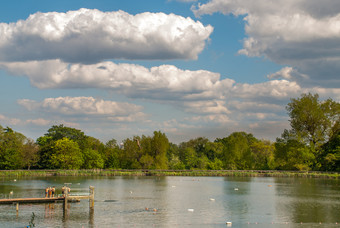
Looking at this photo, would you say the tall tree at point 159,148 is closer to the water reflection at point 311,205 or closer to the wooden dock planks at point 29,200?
the water reflection at point 311,205

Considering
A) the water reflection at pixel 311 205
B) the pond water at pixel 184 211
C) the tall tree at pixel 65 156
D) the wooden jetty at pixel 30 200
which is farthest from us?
the tall tree at pixel 65 156

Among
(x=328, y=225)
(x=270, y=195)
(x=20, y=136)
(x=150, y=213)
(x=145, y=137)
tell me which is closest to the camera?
(x=328, y=225)

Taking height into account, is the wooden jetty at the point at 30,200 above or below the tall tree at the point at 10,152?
below

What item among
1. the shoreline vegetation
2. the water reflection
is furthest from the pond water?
the shoreline vegetation

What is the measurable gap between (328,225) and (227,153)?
96098mm

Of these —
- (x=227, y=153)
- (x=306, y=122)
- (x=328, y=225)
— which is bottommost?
(x=328, y=225)

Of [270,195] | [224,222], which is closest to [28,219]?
[224,222]

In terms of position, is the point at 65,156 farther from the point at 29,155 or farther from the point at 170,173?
the point at 170,173

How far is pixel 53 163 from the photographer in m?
122

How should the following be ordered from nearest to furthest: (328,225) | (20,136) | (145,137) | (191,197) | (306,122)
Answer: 1. (328,225)
2. (191,197)
3. (306,122)
4. (145,137)
5. (20,136)

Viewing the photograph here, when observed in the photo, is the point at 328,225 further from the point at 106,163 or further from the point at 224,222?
the point at 106,163

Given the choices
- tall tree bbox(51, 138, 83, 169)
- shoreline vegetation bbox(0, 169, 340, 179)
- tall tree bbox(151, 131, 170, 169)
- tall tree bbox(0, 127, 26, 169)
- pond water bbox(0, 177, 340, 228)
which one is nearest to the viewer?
pond water bbox(0, 177, 340, 228)

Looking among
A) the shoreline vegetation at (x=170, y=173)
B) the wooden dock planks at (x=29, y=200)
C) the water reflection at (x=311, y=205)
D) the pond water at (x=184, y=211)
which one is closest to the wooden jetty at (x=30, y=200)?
the wooden dock planks at (x=29, y=200)

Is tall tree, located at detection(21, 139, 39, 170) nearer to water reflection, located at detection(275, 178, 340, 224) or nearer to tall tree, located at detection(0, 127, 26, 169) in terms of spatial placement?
tall tree, located at detection(0, 127, 26, 169)
